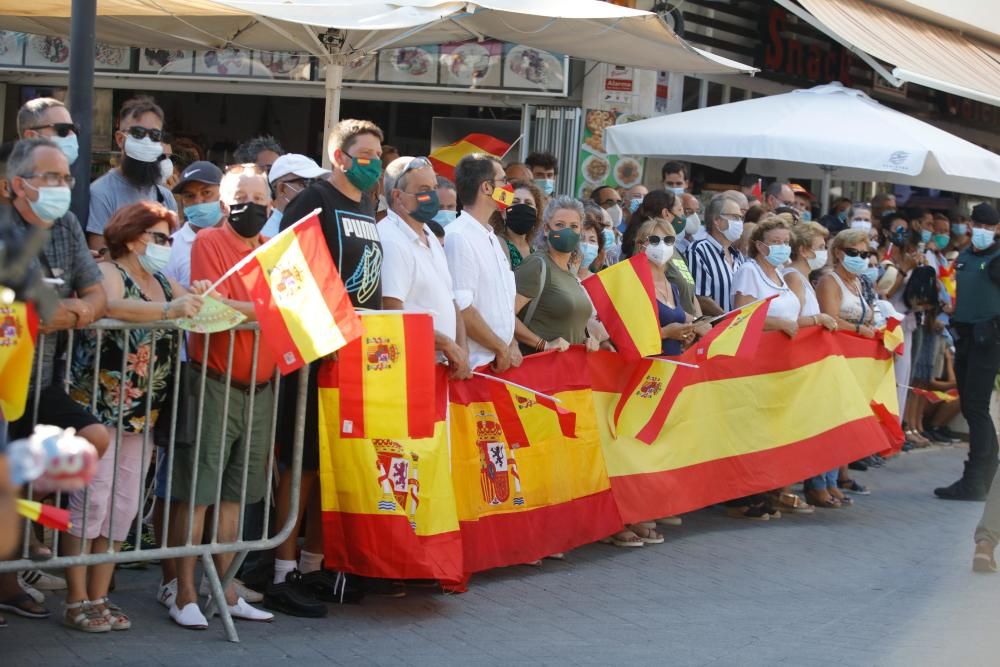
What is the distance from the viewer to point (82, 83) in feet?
19.9

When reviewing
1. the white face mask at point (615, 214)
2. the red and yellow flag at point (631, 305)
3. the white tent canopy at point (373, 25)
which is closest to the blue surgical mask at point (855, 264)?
the white face mask at point (615, 214)

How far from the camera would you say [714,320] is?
9406 mm

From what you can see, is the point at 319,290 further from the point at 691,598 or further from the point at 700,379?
the point at 700,379

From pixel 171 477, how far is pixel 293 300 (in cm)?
94

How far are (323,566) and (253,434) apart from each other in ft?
3.02

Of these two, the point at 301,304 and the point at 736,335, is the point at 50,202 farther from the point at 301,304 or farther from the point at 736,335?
the point at 736,335

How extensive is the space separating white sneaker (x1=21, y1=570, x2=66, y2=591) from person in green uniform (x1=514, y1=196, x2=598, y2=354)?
2.77m

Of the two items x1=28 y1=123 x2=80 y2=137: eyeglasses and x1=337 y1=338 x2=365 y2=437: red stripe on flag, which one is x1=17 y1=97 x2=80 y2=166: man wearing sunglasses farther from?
x1=337 y1=338 x2=365 y2=437: red stripe on flag

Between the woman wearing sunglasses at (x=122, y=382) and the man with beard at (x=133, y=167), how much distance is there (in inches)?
46.2

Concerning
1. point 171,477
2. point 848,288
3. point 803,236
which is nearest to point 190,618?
point 171,477

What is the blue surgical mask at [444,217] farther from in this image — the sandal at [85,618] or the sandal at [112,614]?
the sandal at [85,618]

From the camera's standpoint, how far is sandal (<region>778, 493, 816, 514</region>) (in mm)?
10289

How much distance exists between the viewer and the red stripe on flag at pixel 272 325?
5.74 meters

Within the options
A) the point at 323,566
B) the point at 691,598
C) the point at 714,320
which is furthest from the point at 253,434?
the point at 714,320
